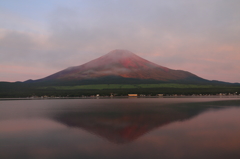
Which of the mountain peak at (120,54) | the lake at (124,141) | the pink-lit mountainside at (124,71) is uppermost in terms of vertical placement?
the mountain peak at (120,54)

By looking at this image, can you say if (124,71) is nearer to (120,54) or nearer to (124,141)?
(120,54)

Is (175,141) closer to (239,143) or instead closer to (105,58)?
(239,143)

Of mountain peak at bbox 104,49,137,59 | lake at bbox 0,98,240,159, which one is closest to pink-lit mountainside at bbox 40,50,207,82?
mountain peak at bbox 104,49,137,59

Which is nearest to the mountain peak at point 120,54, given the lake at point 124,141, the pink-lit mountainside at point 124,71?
the pink-lit mountainside at point 124,71

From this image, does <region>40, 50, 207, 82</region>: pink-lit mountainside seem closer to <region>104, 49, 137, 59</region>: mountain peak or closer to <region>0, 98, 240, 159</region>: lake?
<region>104, 49, 137, 59</region>: mountain peak

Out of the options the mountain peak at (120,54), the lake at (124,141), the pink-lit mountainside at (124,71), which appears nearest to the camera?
the lake at (124,141)

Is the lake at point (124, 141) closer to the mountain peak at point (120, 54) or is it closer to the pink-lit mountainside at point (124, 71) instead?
the pink-lit mountainside at point (124, 71)

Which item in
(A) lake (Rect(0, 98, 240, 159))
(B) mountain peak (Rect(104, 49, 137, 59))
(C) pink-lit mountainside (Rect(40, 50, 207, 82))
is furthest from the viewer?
(B) mountain peak (Rect(104, 49, 137, 59))

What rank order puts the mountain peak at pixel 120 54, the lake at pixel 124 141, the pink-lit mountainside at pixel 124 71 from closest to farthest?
the lake at pixel 124 141 < the pink-lit mountainside at pixel 124 71 < the mountain peak at pixel 120 54
